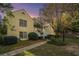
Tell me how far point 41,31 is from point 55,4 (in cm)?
44

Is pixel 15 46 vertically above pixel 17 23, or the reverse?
pixel 17 23

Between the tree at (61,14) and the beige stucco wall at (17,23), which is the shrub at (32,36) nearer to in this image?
the beige stucco wall at (17,23)

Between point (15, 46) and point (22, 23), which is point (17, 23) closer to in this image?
point (22, 23)

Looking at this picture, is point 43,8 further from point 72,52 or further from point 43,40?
point 72,52

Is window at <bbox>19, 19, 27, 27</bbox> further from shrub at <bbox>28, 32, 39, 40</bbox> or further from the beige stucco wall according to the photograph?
shrub at <bbox>28, 32, 39, 40</bbox>

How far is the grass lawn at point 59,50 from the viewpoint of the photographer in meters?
3.77

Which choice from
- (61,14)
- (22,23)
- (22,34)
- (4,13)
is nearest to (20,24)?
(22,23)

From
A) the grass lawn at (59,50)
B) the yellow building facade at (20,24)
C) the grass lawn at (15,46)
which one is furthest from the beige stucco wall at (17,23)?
the grass lawn at (59,50)

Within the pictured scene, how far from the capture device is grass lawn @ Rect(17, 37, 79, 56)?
12.4 ft

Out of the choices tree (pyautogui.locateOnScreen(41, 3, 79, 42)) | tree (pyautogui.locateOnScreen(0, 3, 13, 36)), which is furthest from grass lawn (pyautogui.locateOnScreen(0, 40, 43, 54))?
tree (pyautogui.locateOnScreen(41, 3, 79, 42))

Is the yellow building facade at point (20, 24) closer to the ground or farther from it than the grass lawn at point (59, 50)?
farther from it

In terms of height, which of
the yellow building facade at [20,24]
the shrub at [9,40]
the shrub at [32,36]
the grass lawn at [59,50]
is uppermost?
the yellow building facade at [20,24]

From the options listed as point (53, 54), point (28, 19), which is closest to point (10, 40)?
point (28, 19)

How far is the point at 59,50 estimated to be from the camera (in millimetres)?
3787
